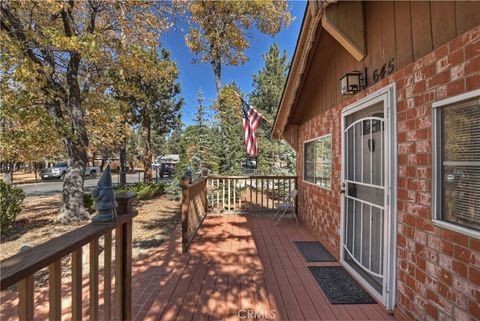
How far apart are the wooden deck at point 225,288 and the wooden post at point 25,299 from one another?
59.0 inches

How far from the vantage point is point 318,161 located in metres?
4.93

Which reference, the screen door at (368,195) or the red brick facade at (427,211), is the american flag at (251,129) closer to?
the screen door at (368,195)

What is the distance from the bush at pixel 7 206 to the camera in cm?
566

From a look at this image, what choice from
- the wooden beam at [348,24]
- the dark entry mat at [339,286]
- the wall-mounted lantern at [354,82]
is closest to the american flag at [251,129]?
the wall-mounted lantern at [354,82]

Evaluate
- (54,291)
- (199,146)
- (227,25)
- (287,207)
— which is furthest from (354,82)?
(227,25)

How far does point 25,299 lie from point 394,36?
3181 millimetres

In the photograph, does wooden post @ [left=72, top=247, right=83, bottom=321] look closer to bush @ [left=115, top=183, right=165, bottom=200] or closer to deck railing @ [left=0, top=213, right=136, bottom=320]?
deck railing @ [left=0, top=213, right=136, bottom=320]

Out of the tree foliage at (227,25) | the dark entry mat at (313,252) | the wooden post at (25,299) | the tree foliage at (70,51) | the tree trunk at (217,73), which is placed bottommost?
the dark entry mat at (313,252)

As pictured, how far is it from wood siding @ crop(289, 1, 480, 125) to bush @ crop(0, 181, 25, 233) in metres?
6.96

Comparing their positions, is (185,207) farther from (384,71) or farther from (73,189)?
(73,189)

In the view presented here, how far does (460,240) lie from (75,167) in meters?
7.67

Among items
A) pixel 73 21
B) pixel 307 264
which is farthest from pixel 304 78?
pixel 73 21

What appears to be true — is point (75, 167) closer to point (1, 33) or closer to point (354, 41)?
point (1, 33)

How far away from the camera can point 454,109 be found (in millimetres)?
1748
